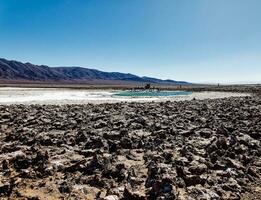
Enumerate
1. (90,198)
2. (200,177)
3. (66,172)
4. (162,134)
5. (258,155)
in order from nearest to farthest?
(90,198), (200,177), (66,172), (258,155), (162,134)

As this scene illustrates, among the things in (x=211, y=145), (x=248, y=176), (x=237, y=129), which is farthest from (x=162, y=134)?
(x=248, y=176)

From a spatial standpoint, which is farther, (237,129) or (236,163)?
(237,129)

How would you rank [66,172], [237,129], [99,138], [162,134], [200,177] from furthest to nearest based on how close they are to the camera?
[237,129] < [162,134] < [99,138] < [66,172] < [200,177]

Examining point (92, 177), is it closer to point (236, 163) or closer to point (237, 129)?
point (236, 163)

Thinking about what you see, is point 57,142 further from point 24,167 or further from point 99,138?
point 24,167

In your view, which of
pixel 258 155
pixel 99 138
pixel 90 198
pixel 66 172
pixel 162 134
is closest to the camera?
pixel 90 198

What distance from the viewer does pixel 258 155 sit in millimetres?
10375

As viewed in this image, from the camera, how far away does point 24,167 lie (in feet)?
30.2

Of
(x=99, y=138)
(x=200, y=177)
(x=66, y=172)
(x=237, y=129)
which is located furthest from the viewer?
(x=237, y=129)

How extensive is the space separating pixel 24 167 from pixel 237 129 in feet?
31.0

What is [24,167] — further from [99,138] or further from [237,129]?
[237,129]

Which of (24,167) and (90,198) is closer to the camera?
(90,198)

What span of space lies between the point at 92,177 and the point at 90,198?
1065 millimetres

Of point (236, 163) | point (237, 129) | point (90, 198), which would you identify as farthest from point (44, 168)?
point (237, 129)
